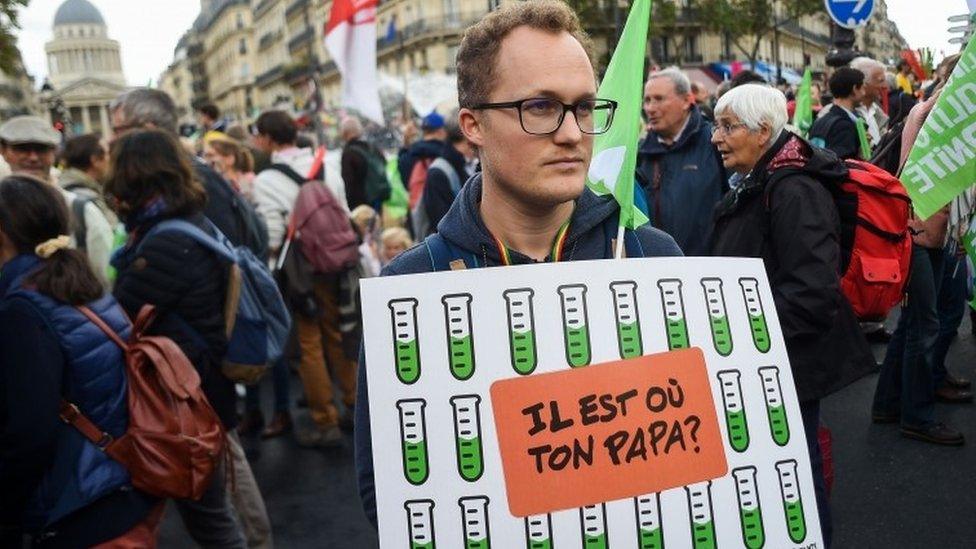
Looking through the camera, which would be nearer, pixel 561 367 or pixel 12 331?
pixel 561 367

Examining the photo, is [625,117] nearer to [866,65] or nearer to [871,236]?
[871,236]

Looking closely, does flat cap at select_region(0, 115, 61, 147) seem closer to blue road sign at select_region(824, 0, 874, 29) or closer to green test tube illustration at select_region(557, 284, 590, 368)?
green test tube illustration at select_region(557, 284, 590, 368)

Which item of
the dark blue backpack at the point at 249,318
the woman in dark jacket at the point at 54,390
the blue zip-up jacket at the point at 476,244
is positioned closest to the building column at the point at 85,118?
the dark blue backpack at the point at 249,318

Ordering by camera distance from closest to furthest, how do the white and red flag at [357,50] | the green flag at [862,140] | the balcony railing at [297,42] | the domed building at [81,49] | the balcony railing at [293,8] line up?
the green flag at [862,140] < the white and red flag at [357,50] < the balcony railing at [293,8] < the balcony railing at [297,42] < the domed building at [81,49]

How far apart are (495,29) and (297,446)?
4423 millimetres

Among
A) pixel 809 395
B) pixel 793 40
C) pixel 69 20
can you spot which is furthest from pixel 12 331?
pixel 69 20

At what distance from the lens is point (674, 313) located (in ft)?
4.99

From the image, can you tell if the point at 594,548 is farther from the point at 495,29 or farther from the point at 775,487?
the point at 495,29

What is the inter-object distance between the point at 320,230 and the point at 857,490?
128 inches

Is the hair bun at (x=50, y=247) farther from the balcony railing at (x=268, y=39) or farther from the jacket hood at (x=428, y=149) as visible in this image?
the balcony railing at (x=268, y=39)

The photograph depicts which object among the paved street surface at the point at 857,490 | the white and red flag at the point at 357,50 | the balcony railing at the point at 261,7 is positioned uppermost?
the balcony railing at the point at 261,7

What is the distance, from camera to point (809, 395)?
2904 mm

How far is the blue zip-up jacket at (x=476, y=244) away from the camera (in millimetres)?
1747

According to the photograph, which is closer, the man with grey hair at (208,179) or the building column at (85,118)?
the man with grey hair at (208,179)
